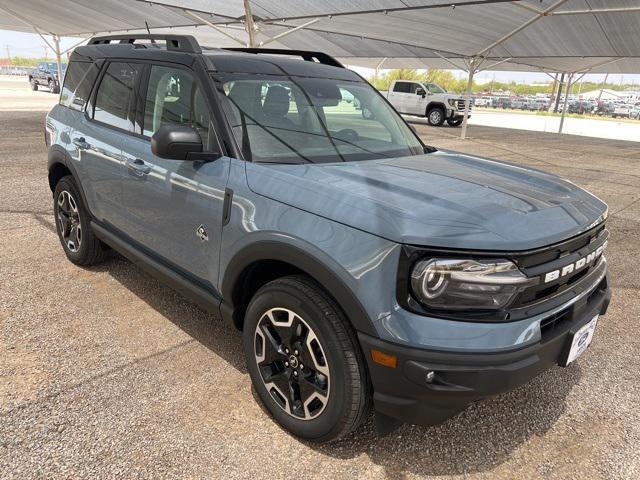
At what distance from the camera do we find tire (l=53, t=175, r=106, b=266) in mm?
3971

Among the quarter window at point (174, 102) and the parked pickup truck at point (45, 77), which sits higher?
the parked pickup truck at point (45, 77)

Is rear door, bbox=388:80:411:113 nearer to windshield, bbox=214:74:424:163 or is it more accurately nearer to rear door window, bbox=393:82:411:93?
rear door window, bbox=393:82:411:93

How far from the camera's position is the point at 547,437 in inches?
96.7

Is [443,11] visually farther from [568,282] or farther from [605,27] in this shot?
[568,282]

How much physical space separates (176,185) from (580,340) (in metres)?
2.21

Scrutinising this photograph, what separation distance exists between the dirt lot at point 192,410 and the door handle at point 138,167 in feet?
3.41

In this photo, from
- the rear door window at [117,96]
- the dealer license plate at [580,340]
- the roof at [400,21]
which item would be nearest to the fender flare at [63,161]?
the rear door window at [117,96]

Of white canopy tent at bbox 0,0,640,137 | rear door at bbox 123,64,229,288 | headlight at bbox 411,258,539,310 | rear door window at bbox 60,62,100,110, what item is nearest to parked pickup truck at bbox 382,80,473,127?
white canopy tent at bbox 0,0,640,137

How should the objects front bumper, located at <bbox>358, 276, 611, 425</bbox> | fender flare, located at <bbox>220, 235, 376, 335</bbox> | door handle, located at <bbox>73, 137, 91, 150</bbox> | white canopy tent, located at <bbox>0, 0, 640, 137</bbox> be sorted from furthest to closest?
white canopy tent, located at <bbox>0, 0, 640, 137</bbox> → door handle, located at <bbox>73, 137, 91, 150</bbox> → fender flare, located at <bbox>220, 235, 376, 335</bbox> → front bumper, located at <bbox>358, 276, 611, 425</bbox>

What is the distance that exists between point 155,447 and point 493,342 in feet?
5.19

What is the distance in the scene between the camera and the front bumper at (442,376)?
1.80 meters

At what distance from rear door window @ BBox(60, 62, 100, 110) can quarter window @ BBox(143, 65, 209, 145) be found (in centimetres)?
96

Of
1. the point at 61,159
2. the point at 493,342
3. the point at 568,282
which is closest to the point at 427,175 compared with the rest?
the point at 568,282

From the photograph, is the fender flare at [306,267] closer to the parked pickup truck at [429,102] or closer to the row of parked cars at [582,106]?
the parked pickup truck at [429,102]
